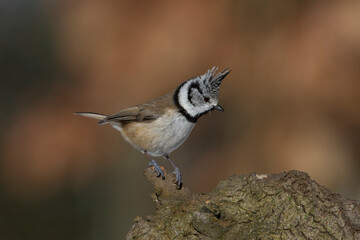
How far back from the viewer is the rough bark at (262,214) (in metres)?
2.16

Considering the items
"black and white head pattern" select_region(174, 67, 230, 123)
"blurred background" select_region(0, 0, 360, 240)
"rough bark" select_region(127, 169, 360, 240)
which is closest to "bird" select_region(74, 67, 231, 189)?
"black and white head pattern" select_region(174, 67, 230, 123)

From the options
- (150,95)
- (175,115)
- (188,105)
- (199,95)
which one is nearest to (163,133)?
(175,115)

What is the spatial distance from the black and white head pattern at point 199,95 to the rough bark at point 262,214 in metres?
1.16

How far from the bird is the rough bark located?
1.03 meters

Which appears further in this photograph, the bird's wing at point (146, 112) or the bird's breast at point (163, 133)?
the bird's wing at point (146, 112)

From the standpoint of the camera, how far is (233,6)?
5461mm

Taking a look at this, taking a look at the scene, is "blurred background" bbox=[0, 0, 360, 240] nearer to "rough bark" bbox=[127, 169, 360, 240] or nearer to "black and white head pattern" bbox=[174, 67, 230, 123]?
"black and white head pattern" bbox=[174, 67, 230, 123]

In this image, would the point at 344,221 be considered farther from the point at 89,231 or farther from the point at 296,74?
the point at 89,231

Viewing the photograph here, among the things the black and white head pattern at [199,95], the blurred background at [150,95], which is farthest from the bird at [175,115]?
the blurred background at [150,95]

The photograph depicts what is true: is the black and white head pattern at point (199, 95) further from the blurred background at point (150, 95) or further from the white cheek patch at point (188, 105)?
the blurred background at point (150, 95)

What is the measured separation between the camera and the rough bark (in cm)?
216

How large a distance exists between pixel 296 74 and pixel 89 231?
2896 millimetres

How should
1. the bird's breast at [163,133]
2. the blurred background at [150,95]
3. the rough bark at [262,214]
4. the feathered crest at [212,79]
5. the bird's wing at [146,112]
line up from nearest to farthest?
the rough bark at [262,214]
the feathered crest at [212,79]
the bird's breast at [163,133]
the bird's wing at [146,112]
the blurred background at [150,95]

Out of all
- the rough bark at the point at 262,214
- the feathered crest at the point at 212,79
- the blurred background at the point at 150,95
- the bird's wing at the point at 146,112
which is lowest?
the rough bark at the point at 262,214
